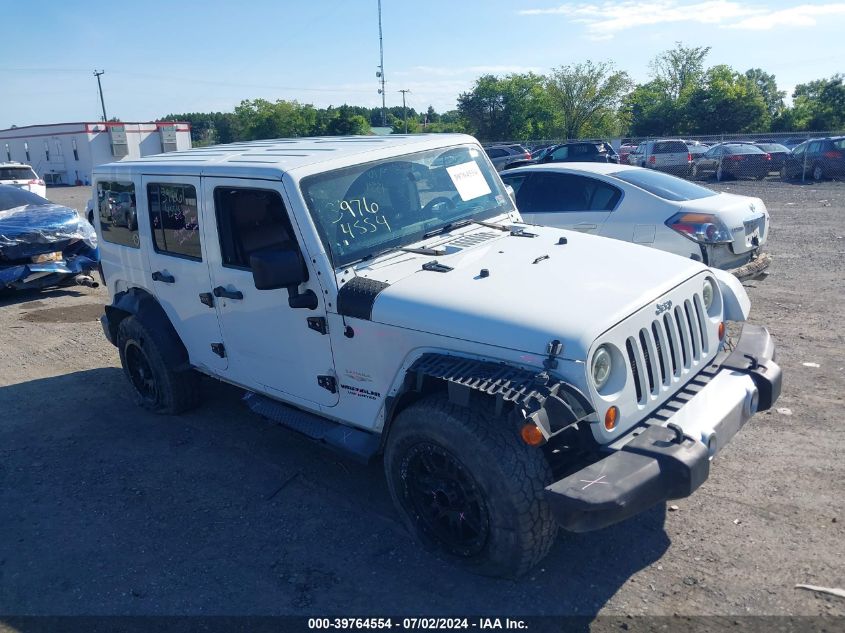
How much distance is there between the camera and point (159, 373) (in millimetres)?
5516

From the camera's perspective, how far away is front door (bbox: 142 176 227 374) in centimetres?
478

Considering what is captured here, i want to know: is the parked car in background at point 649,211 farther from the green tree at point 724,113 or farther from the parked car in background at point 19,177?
the green tree at point 724,113

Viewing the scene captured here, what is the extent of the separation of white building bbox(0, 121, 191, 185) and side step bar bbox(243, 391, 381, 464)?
149 feet

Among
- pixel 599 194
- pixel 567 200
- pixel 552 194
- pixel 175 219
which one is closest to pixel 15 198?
pixel 175 219

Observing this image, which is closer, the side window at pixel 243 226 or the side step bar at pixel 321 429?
the side step bar at pixel 321 429

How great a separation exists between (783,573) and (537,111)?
55.9m

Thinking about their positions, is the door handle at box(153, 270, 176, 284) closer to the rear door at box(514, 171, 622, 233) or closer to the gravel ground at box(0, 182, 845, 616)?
the gravel ground at box(0, 182, 845, 616)

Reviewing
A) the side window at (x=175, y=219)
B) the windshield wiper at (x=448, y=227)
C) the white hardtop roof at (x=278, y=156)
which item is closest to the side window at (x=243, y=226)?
the white hardtop roof at (x=278, y=156)

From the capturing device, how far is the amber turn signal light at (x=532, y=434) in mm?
2889

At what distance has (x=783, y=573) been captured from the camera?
11.1ft

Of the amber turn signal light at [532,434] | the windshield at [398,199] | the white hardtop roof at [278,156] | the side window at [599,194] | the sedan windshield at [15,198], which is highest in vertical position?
the white hardtop roof at [278,156]

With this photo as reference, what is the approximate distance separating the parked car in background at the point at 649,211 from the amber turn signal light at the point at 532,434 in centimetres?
486

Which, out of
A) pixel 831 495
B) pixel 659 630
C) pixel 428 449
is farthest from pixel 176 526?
pixel 831 495

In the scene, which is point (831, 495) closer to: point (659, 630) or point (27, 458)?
point (659, 630)
